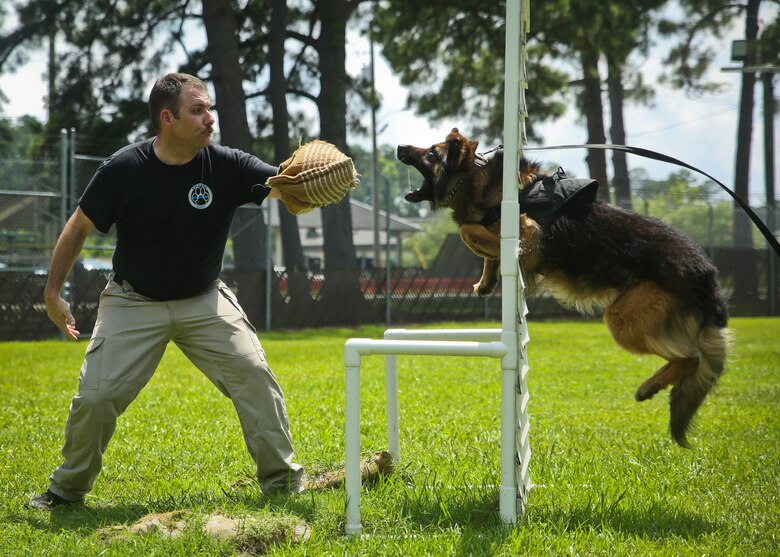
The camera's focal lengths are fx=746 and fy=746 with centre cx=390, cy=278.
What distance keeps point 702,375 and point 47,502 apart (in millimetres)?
3380

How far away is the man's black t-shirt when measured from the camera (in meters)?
3.54

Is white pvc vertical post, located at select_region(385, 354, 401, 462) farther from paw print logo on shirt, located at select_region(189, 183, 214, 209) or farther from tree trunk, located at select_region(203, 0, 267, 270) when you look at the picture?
tree trunk, located at select_region(203, 0, 267, 270)

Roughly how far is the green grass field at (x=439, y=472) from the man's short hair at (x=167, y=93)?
185 centimetres

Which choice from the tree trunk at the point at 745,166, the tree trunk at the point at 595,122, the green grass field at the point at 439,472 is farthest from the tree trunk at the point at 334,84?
the green grass field at the point at 439,472

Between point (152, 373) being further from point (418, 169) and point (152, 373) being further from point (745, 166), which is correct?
point (745, 166)

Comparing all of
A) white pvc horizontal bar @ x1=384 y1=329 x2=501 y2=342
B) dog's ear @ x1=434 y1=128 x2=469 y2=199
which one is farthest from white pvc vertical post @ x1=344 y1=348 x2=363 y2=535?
dog's ear @ x1=434 y1=128 x2=469 y2=199

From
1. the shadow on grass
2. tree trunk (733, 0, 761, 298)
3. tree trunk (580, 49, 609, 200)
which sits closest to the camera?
the shadow on grass

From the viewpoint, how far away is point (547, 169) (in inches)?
Result: 173

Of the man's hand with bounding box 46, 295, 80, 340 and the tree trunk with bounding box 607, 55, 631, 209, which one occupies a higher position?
the tree trunk with bounding box 607, 55, 631, 209

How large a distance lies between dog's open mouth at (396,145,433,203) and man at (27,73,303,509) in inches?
37.1

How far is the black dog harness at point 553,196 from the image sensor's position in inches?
154

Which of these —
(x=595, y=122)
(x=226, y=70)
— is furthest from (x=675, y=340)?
(x=595, y=122)

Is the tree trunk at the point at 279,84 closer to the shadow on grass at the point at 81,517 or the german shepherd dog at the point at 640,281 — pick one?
the german shepherd dog at the point at 640,281

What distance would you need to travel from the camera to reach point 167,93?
11.7ft
